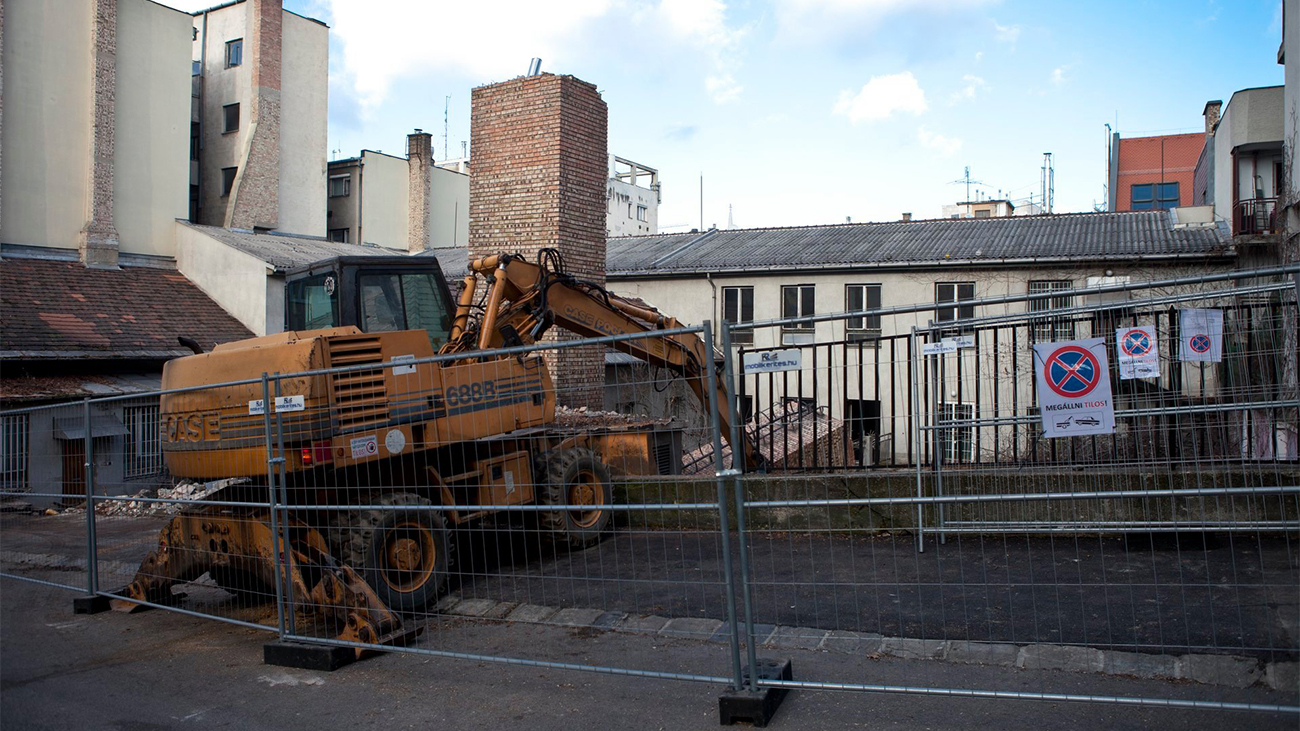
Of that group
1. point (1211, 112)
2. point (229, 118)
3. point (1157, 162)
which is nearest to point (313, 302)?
point (229, 118)

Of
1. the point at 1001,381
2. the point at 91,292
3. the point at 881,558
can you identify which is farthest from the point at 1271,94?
the point at 91,292

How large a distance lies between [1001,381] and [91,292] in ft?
72.4

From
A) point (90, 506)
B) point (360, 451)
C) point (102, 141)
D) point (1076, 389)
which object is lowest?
point (90, 506)

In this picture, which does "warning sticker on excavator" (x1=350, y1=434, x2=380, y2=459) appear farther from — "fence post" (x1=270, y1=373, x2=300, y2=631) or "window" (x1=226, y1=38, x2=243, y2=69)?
"window" (x1=226, y1=38, x2=243, y2=69)

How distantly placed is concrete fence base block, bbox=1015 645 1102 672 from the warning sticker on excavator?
4.54 m

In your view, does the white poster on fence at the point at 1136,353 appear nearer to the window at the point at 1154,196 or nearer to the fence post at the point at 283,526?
the fence post at the point at 283,526

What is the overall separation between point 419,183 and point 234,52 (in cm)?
985

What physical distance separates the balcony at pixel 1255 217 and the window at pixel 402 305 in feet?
83.3

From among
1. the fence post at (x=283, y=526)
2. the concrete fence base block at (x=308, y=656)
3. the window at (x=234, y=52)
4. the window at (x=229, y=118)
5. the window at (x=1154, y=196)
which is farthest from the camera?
the window at (x=1154, y=196)

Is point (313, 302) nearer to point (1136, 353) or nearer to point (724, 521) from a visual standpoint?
point (724, 521)

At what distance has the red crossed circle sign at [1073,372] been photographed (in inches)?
201

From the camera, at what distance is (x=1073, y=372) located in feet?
16.9

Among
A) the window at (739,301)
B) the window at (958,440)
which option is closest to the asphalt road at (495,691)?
the window at (958,440)

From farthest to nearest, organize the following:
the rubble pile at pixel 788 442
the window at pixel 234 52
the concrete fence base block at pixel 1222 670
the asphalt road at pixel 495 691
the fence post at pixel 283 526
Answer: the window at pixel 234 52
the rubble pile at pixel 788 442
the fence post at pixel 283 526
the concrete fence base block at pixel 1222 670
the asphalt road at pixel 495 691
